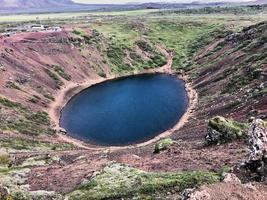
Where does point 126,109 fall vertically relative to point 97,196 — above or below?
below

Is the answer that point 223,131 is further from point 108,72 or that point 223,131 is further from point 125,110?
point 108,72

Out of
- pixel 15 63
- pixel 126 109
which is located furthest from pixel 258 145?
pixel 15 63

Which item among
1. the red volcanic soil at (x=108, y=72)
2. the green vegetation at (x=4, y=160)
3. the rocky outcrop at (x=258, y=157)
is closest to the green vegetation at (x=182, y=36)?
the red volcanic soil at (x=108, y=72)

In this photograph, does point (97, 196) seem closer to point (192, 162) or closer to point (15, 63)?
point (192, 162)

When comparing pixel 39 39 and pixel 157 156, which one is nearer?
pixel 157 156

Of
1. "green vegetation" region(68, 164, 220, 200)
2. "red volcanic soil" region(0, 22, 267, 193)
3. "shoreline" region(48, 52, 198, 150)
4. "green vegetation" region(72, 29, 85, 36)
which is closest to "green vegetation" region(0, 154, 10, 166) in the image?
"red volcanic soil" region(0, 22, 267, 193)

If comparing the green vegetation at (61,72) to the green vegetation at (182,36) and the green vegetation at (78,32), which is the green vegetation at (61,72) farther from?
the green vegetation at (182,36)

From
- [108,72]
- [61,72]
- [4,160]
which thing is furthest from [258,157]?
[108,72]
